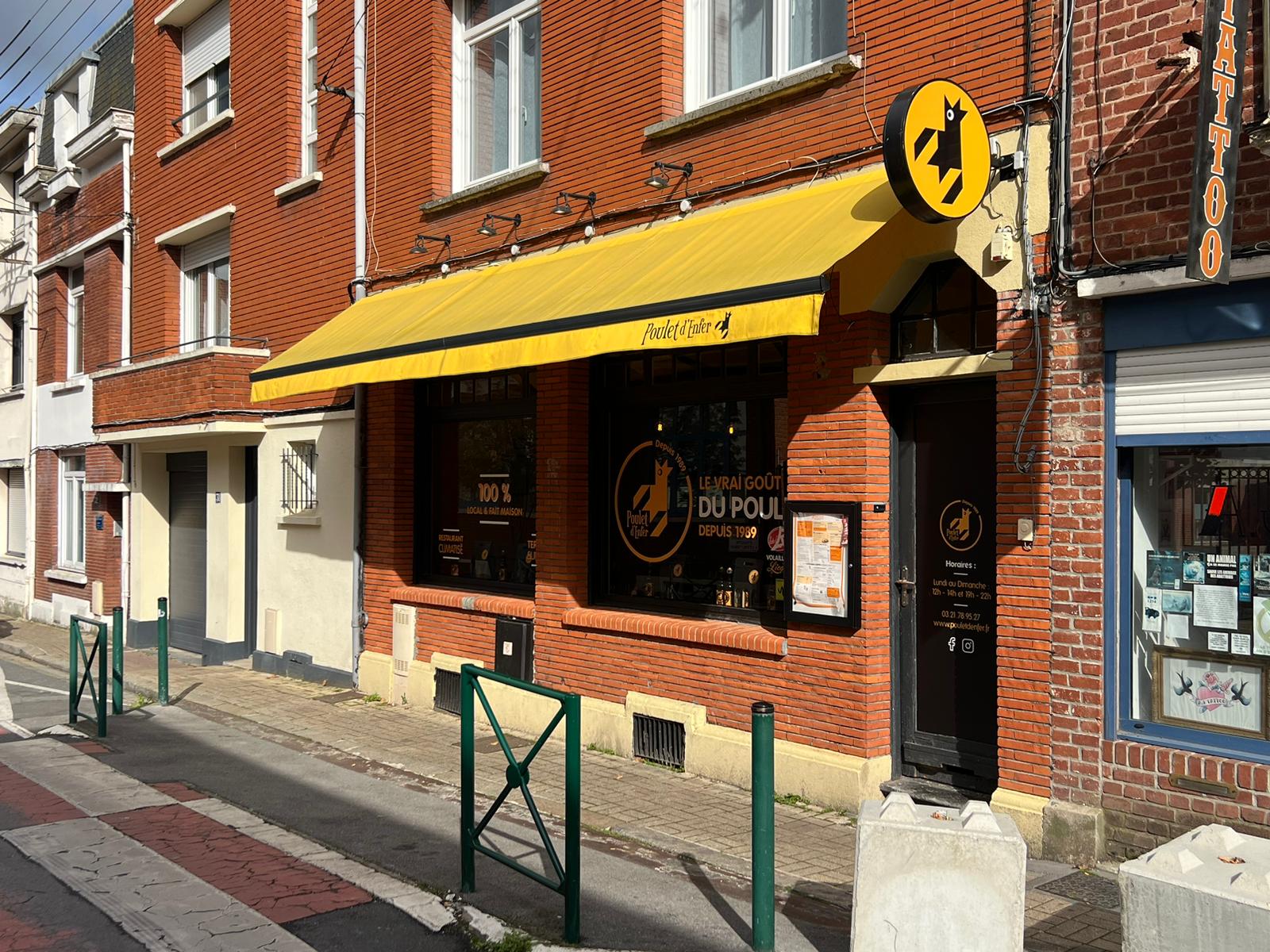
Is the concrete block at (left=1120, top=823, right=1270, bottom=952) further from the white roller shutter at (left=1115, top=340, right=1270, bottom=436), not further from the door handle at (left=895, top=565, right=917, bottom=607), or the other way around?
the door handle at (left=895, top=565, right=917, bottom=607)

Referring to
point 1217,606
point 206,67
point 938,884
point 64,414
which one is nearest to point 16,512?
point 64,414

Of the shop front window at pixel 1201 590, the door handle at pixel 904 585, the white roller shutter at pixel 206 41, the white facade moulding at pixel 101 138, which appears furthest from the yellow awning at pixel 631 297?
the white facade moulding at pixel 101 138

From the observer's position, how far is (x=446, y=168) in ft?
38.3

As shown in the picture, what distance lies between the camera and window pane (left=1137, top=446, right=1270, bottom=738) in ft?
19.4

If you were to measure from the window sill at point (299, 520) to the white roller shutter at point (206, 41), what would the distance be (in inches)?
260

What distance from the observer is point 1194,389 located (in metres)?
6.01

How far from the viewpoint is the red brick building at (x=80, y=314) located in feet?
58.8

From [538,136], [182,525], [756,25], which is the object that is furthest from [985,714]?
[182,525]

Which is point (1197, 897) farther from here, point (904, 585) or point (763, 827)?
point (904, 585)

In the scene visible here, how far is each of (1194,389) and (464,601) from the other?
22.7ft

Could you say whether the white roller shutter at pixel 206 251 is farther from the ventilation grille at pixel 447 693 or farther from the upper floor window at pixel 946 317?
the upper floor window at pixel 946 317

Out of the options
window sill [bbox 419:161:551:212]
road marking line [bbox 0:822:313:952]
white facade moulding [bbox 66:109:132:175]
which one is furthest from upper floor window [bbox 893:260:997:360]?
white facade moulding [bbox 66:109:132:175]

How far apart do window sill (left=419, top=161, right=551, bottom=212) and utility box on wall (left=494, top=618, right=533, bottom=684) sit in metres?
3.90

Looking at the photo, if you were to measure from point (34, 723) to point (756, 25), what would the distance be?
8.93m
